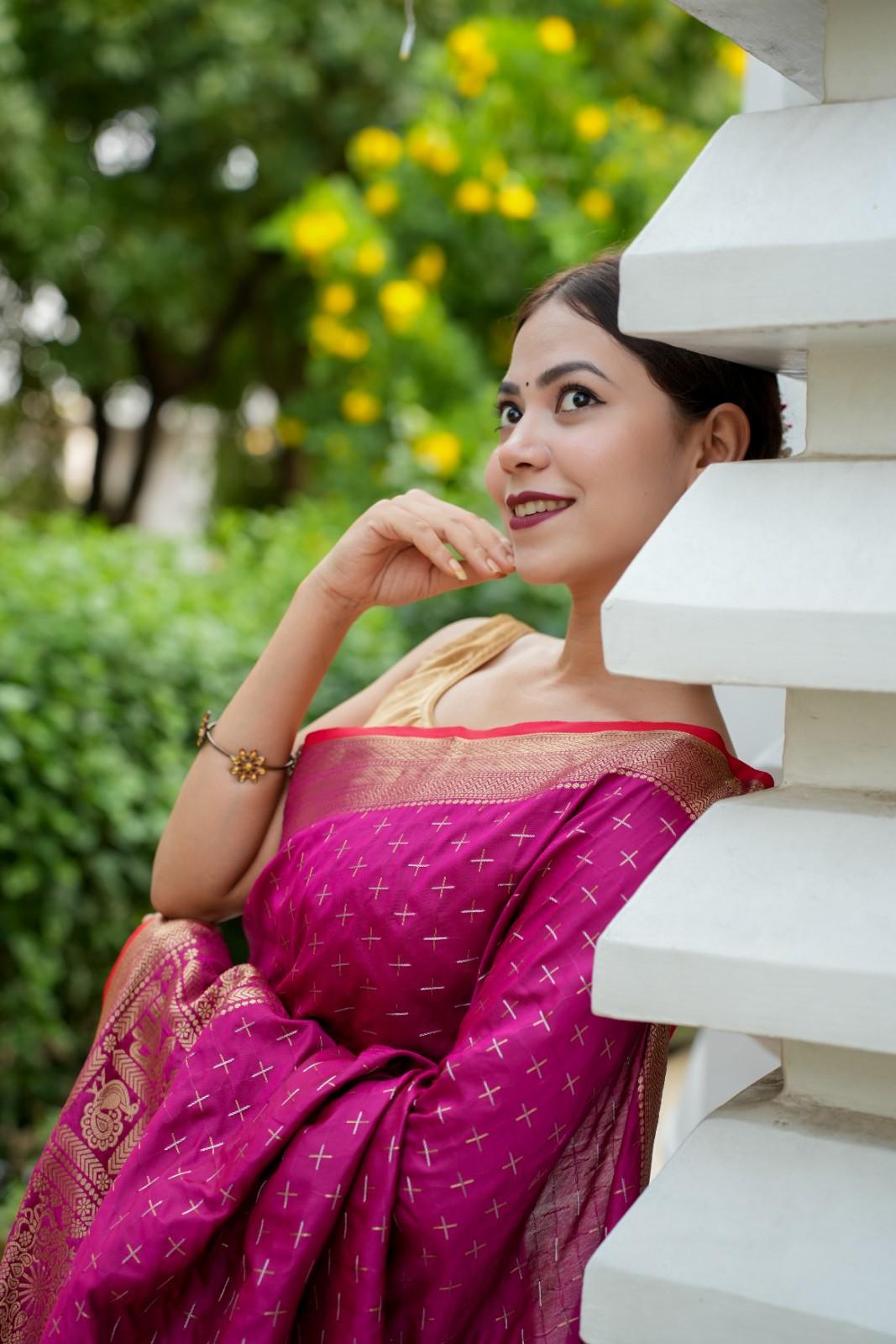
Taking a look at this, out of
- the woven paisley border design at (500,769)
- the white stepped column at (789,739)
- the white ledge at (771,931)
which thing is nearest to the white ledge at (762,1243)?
the white stepped column at (789,739)

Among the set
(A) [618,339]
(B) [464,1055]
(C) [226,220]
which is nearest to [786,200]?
(A) [618,339]

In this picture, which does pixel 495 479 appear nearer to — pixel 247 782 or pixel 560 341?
pixel 560 341

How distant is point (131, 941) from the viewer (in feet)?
6.75

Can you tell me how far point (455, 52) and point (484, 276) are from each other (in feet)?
3.04

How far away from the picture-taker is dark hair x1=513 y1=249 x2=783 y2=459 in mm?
1796

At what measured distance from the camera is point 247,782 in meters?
2.02

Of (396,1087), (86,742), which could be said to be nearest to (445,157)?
(86,742)

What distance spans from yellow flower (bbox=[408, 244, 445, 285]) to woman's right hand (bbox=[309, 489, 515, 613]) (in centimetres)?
389

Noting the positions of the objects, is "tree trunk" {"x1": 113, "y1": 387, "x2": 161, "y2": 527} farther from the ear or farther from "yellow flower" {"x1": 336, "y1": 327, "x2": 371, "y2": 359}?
the ear

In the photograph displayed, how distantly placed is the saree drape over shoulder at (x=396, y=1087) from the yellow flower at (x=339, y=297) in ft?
13.9

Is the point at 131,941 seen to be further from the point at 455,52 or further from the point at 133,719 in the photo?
the point at 455,52

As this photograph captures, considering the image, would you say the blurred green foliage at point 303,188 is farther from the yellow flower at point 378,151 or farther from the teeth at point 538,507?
the teeth at point 538,507

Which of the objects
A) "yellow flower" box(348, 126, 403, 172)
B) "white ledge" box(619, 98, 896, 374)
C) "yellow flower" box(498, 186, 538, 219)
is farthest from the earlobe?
"yellow flower" box(348, 126, 403, 172)

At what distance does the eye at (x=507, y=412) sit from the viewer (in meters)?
1.88
